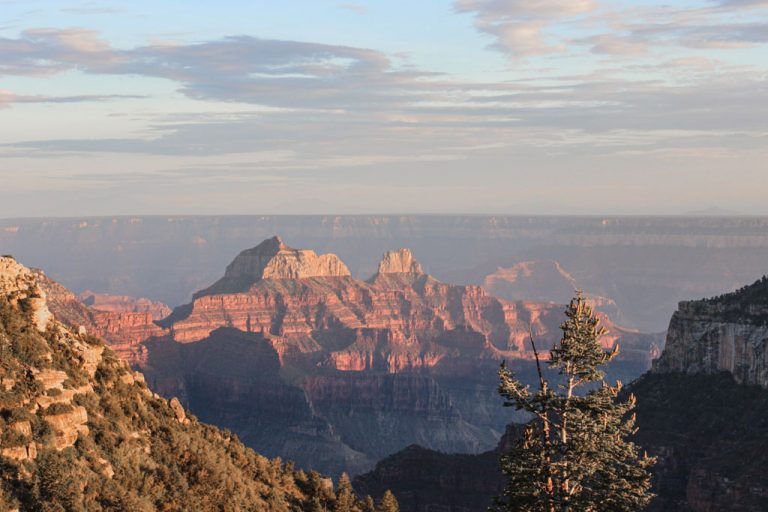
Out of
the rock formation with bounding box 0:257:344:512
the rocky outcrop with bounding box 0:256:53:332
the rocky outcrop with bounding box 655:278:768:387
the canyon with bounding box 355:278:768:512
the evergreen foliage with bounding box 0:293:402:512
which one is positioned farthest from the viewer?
the rocky outcrop with bounding box 655:278:768:387

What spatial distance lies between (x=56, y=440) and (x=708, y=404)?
86.5 metres

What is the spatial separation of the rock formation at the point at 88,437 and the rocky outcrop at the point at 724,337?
6601 centimetres

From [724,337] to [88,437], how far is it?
291ft

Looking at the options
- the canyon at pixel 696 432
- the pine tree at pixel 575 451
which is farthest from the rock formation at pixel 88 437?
the canyon at pixel 696 432

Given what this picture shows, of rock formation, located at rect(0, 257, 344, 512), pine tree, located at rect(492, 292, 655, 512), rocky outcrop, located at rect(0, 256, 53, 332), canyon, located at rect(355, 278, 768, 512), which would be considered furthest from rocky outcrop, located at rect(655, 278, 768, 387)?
rocky outcrop, located at rect(0, 256, 53, 332)

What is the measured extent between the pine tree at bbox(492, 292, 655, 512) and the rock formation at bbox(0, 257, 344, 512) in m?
16.4

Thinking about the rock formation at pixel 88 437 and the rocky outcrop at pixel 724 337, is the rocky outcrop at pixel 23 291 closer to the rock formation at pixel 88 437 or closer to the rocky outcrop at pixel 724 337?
the rock formation at pixel 88 437

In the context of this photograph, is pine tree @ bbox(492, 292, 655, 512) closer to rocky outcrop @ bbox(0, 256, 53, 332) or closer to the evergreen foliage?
the evergreen foliage

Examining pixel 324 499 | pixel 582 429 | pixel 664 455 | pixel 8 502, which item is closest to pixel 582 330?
pixel 582 429

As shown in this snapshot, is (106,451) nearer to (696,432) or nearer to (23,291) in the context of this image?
(23,291)

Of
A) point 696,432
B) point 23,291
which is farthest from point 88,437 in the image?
point 696,432

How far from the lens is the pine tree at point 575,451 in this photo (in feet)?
175

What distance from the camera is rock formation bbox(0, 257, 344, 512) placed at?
53656 mm

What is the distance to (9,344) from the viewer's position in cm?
6069
